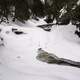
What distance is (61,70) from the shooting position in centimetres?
564

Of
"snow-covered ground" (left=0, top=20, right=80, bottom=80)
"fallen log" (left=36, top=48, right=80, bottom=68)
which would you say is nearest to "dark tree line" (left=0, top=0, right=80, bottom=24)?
"snow-covered ground" (left=0, top=20, right=80, bottom=80)

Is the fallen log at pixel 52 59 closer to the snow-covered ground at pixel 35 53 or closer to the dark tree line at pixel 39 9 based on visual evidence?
the snow-covered ground at pixel 35 53

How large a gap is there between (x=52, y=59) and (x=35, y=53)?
36.9 inches

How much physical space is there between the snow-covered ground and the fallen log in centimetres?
21

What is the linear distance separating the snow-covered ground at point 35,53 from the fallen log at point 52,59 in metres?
0.21

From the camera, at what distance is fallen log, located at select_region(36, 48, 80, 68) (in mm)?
6383

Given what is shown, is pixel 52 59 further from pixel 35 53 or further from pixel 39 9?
pixel 39 9

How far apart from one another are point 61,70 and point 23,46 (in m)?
3.08

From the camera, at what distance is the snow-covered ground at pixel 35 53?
5254 mm

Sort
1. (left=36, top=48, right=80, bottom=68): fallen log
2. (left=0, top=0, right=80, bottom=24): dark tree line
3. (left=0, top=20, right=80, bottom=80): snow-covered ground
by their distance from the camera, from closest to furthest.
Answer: (left=0, top=20, right=80, bottom=80): snow-covered ground, (left=36, top=48, right=80, bottom=68): fallen log, (left=0, top=0, right=80, bottom=24): dark tree line

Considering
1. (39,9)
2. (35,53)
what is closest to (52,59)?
(35,53)

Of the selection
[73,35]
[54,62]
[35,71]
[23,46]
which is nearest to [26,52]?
[23,46]

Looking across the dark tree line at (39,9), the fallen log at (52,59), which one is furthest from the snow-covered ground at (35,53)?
the dark tree line at (39,9)

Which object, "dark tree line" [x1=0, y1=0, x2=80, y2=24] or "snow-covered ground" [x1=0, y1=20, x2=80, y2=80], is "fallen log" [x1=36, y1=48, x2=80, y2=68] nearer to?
"snow-covered ground" [x1=0, y1=20, x2=80, y2=80]
